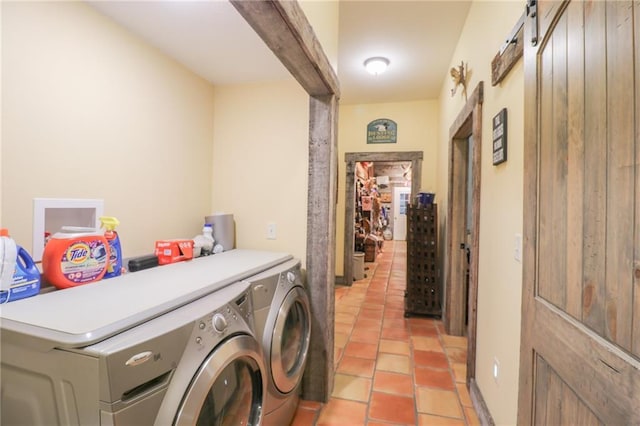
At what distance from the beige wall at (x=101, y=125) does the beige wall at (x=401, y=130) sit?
2722 millimetres

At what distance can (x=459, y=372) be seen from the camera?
2318mm

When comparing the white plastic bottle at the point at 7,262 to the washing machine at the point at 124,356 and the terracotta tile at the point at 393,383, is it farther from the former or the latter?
the terracotta tile at the point at 393,383

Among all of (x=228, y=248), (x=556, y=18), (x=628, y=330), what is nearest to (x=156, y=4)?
(x=228, y=248)

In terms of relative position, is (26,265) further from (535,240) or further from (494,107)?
(494,107)

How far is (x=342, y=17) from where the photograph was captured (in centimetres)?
249

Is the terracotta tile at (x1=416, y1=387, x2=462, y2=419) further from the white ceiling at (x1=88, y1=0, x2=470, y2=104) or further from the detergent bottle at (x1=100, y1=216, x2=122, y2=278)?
the white ceiling at (x1=88, y1=0, x2=470, y2=104)

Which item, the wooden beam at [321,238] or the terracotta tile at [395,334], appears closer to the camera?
the wooden beam at [321,238]

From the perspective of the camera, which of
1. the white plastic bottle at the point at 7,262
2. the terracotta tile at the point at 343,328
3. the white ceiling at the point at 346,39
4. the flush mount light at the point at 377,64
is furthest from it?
the flush mount light at the point at 377,64

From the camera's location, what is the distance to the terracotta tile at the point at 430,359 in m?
2.42

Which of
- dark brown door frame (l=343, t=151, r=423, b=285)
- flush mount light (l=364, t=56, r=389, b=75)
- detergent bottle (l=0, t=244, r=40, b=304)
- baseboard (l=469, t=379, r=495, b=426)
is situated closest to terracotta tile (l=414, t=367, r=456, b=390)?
baseboard (l=469, t=379, r=495, b=426)

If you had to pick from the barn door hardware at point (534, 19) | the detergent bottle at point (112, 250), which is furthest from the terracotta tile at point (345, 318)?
the barn door hardware at point (534, 19)

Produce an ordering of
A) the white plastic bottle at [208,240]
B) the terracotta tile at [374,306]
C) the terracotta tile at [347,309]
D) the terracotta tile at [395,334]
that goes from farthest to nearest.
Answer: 1. the terracotta tile at [374,306]
2. the terracotta tile at [347,309]
3. the terracotta tile at [395,334]
4. the white plastic bottle at [208,240]

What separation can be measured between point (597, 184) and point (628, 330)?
1.06ft

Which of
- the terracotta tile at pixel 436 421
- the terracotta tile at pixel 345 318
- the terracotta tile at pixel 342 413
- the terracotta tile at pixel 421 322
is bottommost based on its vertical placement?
the terracotta tile at pixel 436 421
